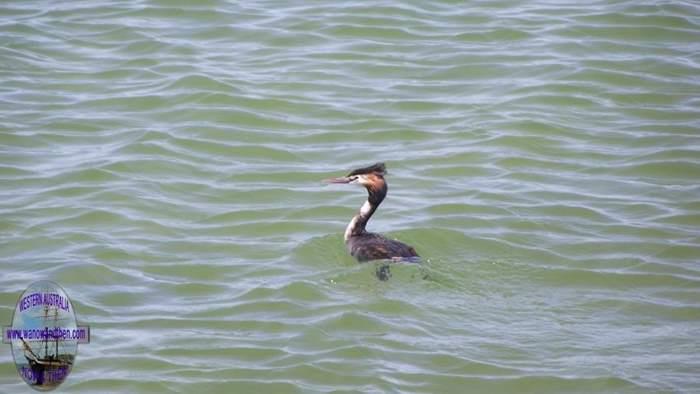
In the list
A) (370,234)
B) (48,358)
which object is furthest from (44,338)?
(370,234)

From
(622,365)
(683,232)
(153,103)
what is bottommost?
(622,365)

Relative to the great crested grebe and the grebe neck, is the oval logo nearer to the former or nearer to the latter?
the great crested grebe

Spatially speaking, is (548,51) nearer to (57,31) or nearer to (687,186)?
(687,186)

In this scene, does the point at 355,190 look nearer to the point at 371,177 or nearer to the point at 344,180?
the point at 344,180

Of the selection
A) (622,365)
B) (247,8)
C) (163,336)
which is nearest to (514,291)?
(622,365)

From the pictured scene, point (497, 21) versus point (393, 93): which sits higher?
point (497, 21)

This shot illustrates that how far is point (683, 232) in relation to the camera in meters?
10.4

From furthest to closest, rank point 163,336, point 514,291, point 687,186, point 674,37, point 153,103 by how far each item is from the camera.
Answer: point 674,37 → point 153,103 → point 687,186 → point 514,291 → point 163,336

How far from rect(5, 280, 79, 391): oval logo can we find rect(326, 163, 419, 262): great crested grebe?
2.49 meters

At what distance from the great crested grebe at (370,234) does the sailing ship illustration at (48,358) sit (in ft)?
8.89

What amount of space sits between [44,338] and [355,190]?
4.41 meters

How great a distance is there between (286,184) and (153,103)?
2651 millimetres

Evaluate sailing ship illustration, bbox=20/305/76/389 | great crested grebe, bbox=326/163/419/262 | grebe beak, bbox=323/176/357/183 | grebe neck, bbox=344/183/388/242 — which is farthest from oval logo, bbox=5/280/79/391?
grebe beak, bbox=323/176/357/183

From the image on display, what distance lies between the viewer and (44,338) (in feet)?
26.3
